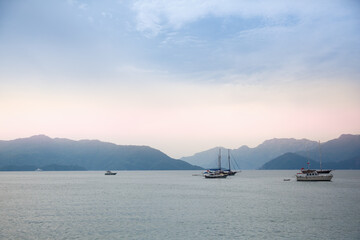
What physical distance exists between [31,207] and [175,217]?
33827mm

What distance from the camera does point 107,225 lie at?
44500mm

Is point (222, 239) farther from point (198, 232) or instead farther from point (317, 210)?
point (317, 210)

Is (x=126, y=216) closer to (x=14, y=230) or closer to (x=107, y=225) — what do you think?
(x=107, y=225)

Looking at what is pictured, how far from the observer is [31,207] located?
64812mm

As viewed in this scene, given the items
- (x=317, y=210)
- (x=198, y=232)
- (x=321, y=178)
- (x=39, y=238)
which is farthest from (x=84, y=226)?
(x=321, y=178)

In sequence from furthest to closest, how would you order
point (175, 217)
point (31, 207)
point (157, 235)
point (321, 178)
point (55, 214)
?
point (321, 178) → point (31, 207) → point (55, 214) → point (175, 217) → point (157, 235)

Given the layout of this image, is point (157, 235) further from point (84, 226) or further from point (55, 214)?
point (55, 214)

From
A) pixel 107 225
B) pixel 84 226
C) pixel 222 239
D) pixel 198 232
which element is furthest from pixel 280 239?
pixel 84 226

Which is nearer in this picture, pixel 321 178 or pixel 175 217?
pixel 175 217

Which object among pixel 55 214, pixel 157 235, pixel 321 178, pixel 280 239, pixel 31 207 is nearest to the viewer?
pixel 280 239

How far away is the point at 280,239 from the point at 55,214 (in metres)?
39.2

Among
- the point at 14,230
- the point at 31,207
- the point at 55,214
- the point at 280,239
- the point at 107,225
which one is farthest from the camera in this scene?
the point at 31,207

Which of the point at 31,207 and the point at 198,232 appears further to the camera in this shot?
the point at 31,207

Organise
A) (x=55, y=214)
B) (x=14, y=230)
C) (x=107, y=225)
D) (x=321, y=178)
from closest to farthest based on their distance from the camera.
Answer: (x=14, y=230), (x=107, y=225), (x=55, y=214), (x=321, y=178)
